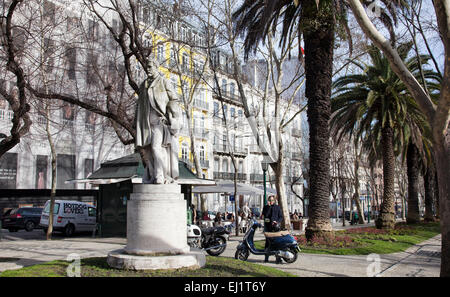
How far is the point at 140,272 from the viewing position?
6734 millimetres

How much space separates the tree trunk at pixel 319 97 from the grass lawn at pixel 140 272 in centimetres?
657

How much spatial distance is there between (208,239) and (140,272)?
5.68 meters

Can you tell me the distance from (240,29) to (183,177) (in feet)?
22.3

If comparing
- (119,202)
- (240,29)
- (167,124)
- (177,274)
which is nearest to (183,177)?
(119,202)

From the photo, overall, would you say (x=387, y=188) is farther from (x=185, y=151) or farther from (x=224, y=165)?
(x=224, y=165)

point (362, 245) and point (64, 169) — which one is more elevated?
point (64, 169)

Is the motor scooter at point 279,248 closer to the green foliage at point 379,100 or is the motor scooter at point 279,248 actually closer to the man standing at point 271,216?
the man standing at point 271,216

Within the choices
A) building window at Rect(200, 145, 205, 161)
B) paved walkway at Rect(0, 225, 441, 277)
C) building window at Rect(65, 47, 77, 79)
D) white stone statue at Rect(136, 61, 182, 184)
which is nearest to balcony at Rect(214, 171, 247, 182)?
building window at Rect(200, 145, 205, 161)

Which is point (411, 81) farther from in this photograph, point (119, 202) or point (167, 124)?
point (119, 202)

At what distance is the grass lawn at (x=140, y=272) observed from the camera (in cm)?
654

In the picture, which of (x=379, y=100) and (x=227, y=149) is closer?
(x=379, y=100)

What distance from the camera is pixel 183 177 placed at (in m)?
18.1

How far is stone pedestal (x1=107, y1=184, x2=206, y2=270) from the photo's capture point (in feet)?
23.1

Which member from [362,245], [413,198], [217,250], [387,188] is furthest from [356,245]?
[413,198]
